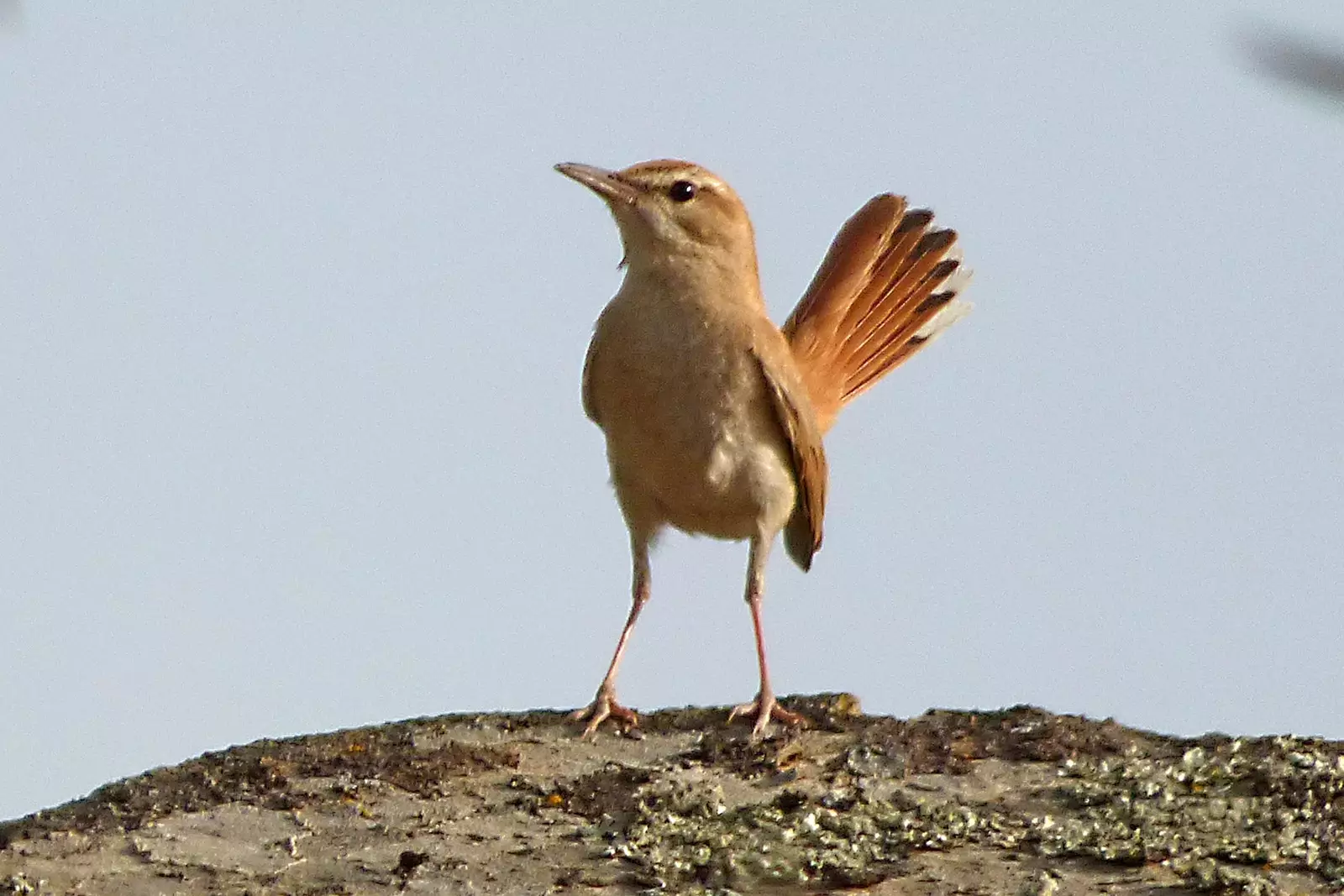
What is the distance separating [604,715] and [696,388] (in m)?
1.55

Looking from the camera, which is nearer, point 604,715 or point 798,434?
point 604,715

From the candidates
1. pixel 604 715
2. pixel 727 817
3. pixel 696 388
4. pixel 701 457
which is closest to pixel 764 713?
pixel 604 715

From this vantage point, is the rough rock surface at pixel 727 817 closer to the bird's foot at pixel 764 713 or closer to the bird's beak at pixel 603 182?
the bird's foot at pixel 764 713

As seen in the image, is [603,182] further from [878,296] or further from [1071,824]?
[1071,824]

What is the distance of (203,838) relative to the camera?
3.52 m

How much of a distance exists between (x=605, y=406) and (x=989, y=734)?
7.63ft

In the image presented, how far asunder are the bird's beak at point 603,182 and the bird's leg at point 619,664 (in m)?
1.20

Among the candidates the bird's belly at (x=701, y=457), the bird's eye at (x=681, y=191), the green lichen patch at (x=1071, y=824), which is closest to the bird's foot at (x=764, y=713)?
the green lichen patch at (x=1071, y=824)

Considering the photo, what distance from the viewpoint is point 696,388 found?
5898 mm

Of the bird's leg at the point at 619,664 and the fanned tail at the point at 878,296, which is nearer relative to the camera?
the bird's leg at the point at 619,664

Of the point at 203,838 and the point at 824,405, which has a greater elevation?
the point at 824,405

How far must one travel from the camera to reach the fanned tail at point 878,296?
24.6ft

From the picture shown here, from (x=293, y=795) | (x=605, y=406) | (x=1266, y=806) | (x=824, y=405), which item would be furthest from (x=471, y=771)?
(x=824, y=405)

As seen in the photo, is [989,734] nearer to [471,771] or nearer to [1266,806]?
[1266,806]
